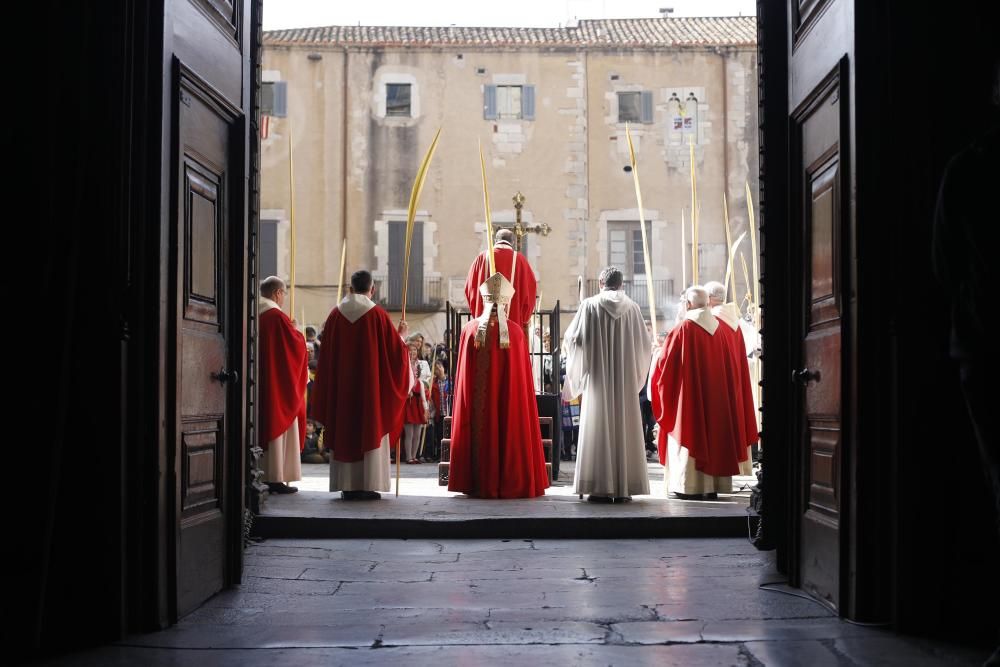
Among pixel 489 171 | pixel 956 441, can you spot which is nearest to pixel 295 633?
pixel 956 441

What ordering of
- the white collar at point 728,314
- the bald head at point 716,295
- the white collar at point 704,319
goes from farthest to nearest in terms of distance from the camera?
the bald head at point 716,295 < the white collar at point 728,314 < the white collar at point 704,319

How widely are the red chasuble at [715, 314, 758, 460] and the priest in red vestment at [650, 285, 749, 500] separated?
4 cm

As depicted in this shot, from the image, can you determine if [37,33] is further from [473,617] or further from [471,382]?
[471,382]

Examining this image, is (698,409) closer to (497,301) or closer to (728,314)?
(728,314)

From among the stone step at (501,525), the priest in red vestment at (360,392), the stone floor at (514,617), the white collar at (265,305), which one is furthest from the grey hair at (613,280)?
the stone floor at (514,617)

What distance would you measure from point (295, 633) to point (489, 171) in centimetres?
2322

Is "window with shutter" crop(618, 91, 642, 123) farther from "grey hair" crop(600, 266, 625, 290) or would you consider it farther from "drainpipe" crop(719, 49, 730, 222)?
Result: "grey hair" crop(600, 266, 625, 290)

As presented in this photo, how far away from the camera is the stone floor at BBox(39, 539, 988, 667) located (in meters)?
3.87

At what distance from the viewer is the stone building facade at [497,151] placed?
27.0 m

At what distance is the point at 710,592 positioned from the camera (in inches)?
204

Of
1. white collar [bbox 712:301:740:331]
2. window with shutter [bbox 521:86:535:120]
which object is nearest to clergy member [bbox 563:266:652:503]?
white collar [bbox 712:301:740:331]

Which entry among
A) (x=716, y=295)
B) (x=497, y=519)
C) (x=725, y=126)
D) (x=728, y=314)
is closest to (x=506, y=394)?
(x=497, y=519)

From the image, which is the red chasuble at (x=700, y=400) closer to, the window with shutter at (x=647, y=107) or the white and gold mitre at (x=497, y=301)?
the white and gold mitre at (x=497, y=301)

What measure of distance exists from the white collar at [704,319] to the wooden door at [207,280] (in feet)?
15.5
